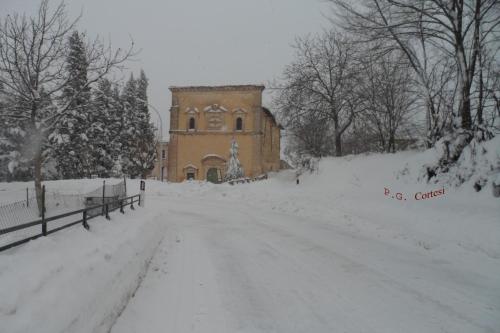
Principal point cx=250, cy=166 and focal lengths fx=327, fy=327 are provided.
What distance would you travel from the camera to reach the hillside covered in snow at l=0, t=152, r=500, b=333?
3.94 meters

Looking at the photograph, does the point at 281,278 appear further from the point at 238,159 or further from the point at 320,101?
the point at 238,159

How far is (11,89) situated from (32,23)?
2.88 meters

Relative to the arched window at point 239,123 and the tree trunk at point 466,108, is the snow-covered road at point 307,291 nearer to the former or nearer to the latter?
the tree trunk at point 466,108

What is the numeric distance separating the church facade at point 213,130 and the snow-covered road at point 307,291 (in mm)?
29875

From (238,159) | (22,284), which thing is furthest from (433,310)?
(238,159)

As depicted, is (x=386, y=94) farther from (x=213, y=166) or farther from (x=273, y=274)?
(x=213, y=166)

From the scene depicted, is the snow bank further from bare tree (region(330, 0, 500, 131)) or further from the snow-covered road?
bare tree (region(330, 0, 500, 131))

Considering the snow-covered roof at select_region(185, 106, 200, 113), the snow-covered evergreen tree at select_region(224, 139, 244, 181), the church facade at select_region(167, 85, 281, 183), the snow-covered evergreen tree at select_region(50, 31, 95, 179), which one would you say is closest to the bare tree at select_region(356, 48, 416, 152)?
the snow-covered evergreen tree at select_region(224, 139, 244, 181)

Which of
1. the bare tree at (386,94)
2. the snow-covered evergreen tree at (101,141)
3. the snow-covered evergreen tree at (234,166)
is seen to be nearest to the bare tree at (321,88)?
the bare tree at (386,94)

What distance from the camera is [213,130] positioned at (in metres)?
39.3

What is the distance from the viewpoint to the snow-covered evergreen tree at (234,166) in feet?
113

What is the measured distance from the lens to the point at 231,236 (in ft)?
33.1

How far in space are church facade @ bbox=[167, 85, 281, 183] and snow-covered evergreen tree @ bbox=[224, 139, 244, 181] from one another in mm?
2342

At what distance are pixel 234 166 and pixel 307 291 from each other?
98.4ft
